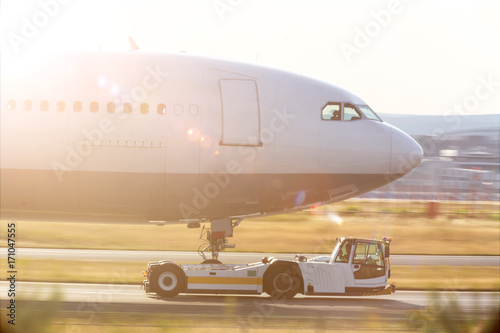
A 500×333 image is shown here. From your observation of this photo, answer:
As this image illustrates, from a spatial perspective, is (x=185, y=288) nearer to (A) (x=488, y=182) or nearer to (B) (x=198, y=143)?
(B) (x=198, y=143)

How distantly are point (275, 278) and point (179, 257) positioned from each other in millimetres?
11689

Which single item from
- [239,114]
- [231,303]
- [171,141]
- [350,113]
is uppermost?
[350,113]

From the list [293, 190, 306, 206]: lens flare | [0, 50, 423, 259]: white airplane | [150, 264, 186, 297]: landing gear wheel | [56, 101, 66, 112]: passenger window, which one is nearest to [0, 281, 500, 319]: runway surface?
[150, 264, 186, 297]: landing gear wheel

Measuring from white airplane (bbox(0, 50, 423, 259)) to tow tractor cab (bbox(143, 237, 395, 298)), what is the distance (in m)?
1.30

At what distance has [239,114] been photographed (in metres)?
19.8

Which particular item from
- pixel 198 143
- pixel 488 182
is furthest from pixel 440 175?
pixel 198 143

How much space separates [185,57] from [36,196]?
5.56 metres

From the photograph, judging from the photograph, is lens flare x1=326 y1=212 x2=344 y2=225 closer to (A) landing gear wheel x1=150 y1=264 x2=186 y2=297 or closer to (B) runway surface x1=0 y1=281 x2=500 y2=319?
(B) runway surface x1=0 y1=281 x2=500 y2=319

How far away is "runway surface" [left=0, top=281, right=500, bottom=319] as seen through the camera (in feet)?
60.1

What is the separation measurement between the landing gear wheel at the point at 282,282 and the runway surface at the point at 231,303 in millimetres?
279

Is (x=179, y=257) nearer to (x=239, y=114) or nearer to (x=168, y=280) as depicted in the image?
(x=168, y=280)

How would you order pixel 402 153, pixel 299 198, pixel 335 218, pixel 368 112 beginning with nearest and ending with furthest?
pixel 402 153
pixel 299 198
pixel 368 112
pixel 335 218

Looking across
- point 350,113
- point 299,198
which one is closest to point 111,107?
point 299,198

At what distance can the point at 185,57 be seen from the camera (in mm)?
20016
